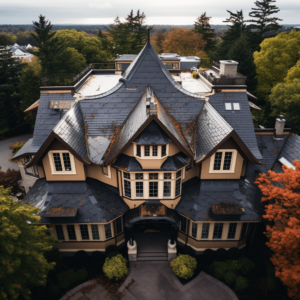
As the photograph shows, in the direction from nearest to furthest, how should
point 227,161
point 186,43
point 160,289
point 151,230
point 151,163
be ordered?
1. point 160,289
2. point 151,163
3. point 227,161
4. point 151,230
5. point 186,43

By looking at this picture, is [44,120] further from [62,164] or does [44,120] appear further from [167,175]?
[167,175]

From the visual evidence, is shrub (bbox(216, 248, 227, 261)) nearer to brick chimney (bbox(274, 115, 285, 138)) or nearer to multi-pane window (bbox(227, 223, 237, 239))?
multi-pane window (bbox(227, 223, 237, 239))

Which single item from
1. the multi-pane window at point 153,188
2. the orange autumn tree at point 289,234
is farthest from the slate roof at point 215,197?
the orange autumn tree at point 289,234

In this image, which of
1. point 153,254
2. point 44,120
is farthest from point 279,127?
point 44,120

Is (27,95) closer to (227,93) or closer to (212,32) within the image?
(227,93)

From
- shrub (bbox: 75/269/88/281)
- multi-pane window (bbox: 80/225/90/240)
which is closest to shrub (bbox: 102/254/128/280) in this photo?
shrub (bbox: 75/269/88/281)

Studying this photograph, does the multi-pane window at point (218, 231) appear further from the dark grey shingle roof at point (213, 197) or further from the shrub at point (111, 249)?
the shrub at point (111, 249)
